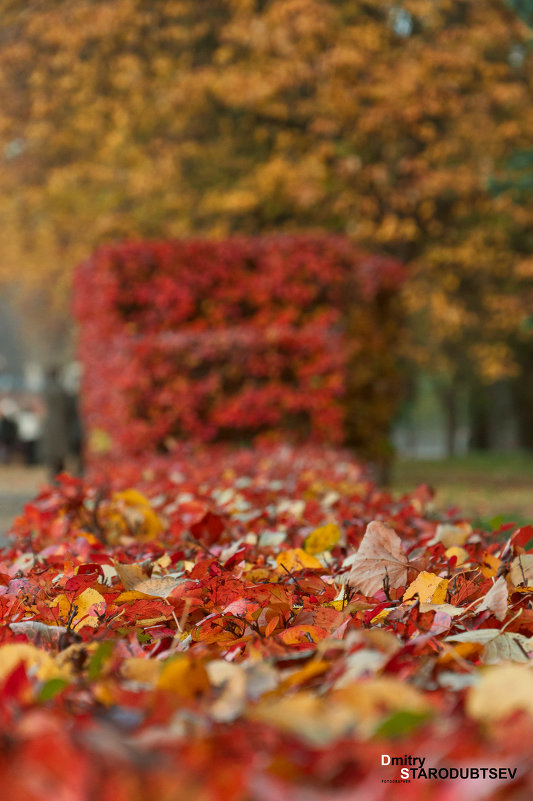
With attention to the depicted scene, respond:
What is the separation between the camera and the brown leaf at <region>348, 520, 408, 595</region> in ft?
6.93

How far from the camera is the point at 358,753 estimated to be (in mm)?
1012

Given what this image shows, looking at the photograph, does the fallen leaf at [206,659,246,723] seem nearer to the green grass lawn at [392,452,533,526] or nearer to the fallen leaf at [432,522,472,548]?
the fallen leaf at [432,522,472,548]

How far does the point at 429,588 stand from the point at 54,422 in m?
11.4

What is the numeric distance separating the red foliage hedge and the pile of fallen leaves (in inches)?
267

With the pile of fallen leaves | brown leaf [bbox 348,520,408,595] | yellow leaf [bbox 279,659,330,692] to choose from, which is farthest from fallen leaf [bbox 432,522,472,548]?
yellow leaf [bbox 279,659,330,692]

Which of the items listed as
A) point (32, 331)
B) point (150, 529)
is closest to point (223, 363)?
point (150, 529)

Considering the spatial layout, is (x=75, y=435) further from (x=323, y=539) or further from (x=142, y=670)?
(x=142, y=670)

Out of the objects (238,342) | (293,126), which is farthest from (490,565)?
(293,126)

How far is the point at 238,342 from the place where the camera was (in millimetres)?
10297

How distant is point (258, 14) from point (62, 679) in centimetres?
1781

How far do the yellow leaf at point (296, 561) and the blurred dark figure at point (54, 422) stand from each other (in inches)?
418

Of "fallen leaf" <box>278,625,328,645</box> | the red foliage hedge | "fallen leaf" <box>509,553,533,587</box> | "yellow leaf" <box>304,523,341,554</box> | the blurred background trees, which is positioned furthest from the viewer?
the blurred background trees

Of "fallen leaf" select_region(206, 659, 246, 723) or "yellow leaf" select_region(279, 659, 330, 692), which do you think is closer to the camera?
"fallen leaf" select_region(206, 659, 246, 723)

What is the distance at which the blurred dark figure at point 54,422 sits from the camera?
1291 cm
